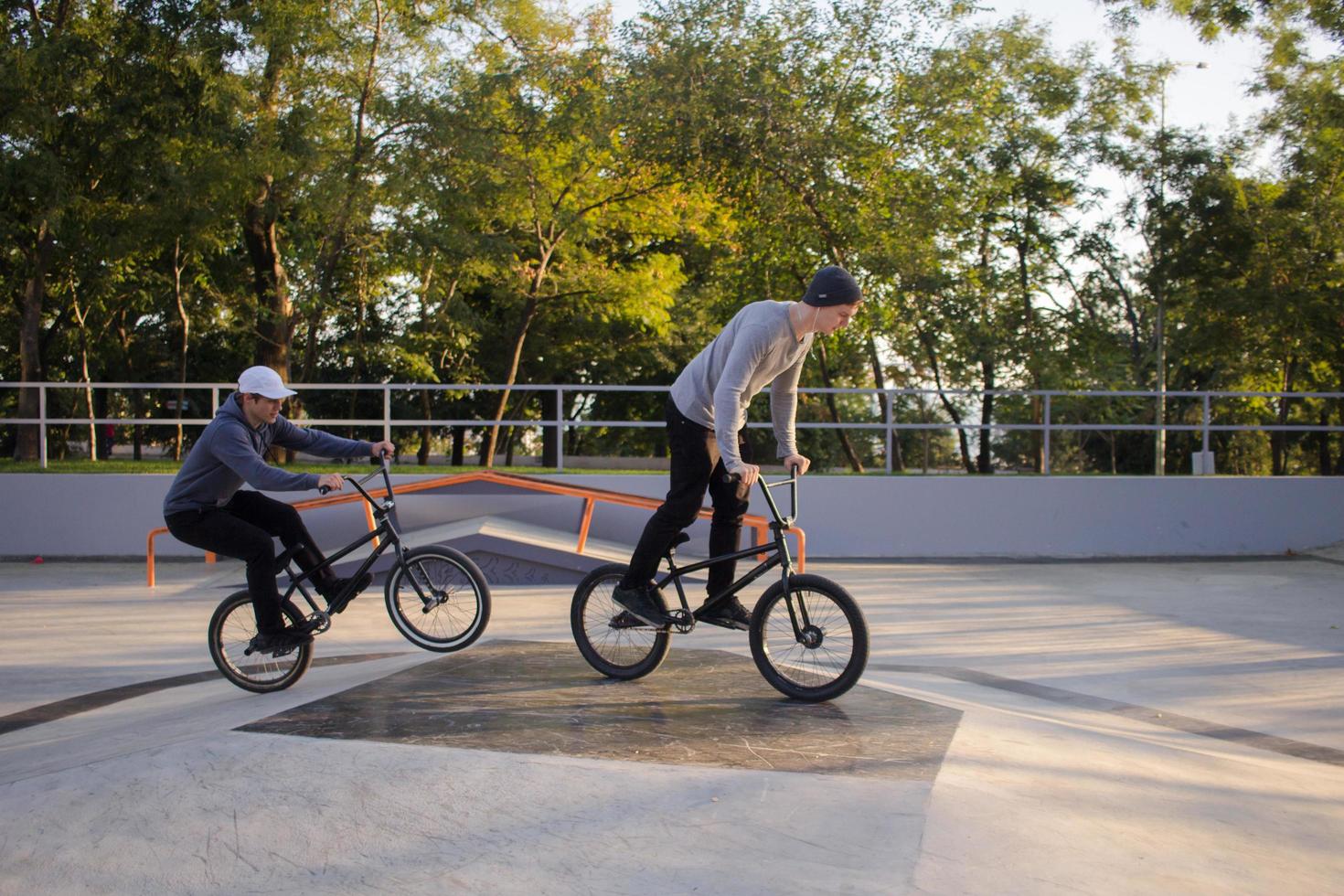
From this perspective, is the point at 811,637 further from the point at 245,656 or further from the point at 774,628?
the point at 245,656

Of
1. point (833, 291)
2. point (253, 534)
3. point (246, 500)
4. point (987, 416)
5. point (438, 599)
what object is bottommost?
point (438, 599)

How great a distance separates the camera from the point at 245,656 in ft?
19.3

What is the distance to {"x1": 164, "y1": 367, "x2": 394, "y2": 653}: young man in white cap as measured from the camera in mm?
5422

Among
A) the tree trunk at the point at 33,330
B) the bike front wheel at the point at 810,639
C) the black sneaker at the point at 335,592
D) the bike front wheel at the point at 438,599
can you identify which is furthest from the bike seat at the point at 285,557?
the tree trunk at the point at 33,330

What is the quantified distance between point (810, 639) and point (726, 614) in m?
0.48

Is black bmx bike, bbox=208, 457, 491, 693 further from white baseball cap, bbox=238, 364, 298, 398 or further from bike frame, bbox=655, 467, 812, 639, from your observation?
bike frame, bbox=655, 467, 812, 639

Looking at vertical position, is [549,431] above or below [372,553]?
above

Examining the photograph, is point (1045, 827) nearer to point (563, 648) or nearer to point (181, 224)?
point (563, 648)

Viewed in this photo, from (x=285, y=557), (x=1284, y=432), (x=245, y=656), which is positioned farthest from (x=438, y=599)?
(x=1284, y=432)

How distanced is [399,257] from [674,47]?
7.82 meters

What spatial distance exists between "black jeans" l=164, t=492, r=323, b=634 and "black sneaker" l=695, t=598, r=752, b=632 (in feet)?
6.63

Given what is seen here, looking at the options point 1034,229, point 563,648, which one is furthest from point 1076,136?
point 563,648

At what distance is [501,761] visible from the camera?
385cm

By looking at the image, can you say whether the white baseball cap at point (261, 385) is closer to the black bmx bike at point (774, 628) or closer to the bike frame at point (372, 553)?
the bike frame at point (372, 553)
